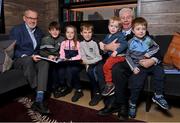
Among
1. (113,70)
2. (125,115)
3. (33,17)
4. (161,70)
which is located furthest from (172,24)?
(33,17)

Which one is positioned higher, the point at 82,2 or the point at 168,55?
the point at 82,2

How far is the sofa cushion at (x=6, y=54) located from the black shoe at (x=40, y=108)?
48 centimetres

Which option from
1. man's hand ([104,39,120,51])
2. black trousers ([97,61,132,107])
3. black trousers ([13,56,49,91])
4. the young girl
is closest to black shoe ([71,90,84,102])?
the young girl

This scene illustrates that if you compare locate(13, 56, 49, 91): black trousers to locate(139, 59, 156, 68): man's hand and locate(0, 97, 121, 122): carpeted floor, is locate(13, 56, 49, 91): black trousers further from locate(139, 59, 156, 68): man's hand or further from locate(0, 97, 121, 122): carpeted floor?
locate(139, 59, 156, 68): man's hand

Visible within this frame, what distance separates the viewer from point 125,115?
210 cm

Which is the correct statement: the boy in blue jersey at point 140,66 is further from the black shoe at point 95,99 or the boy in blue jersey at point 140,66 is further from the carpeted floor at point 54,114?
the black shoe at point 95,99

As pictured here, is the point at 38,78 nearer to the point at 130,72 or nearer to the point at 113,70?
the point at 113,70

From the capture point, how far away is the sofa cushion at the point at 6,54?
91.2 inches

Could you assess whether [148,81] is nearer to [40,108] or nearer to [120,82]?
[120,82]

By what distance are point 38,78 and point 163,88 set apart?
1224 mm

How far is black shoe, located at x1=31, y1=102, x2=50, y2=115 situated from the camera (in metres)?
2.21

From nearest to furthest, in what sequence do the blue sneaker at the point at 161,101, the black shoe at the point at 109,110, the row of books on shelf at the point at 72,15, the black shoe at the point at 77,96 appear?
the blue sneaker at the point at 161,101, the black shoe at the point at 109,110, the black shoe at the point at 77,96, the row of books on shelf at the point at 72,15

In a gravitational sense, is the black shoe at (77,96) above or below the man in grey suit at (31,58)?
below

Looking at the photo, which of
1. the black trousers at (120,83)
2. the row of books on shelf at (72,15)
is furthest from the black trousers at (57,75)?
the row of books on shelf at (72,15)
